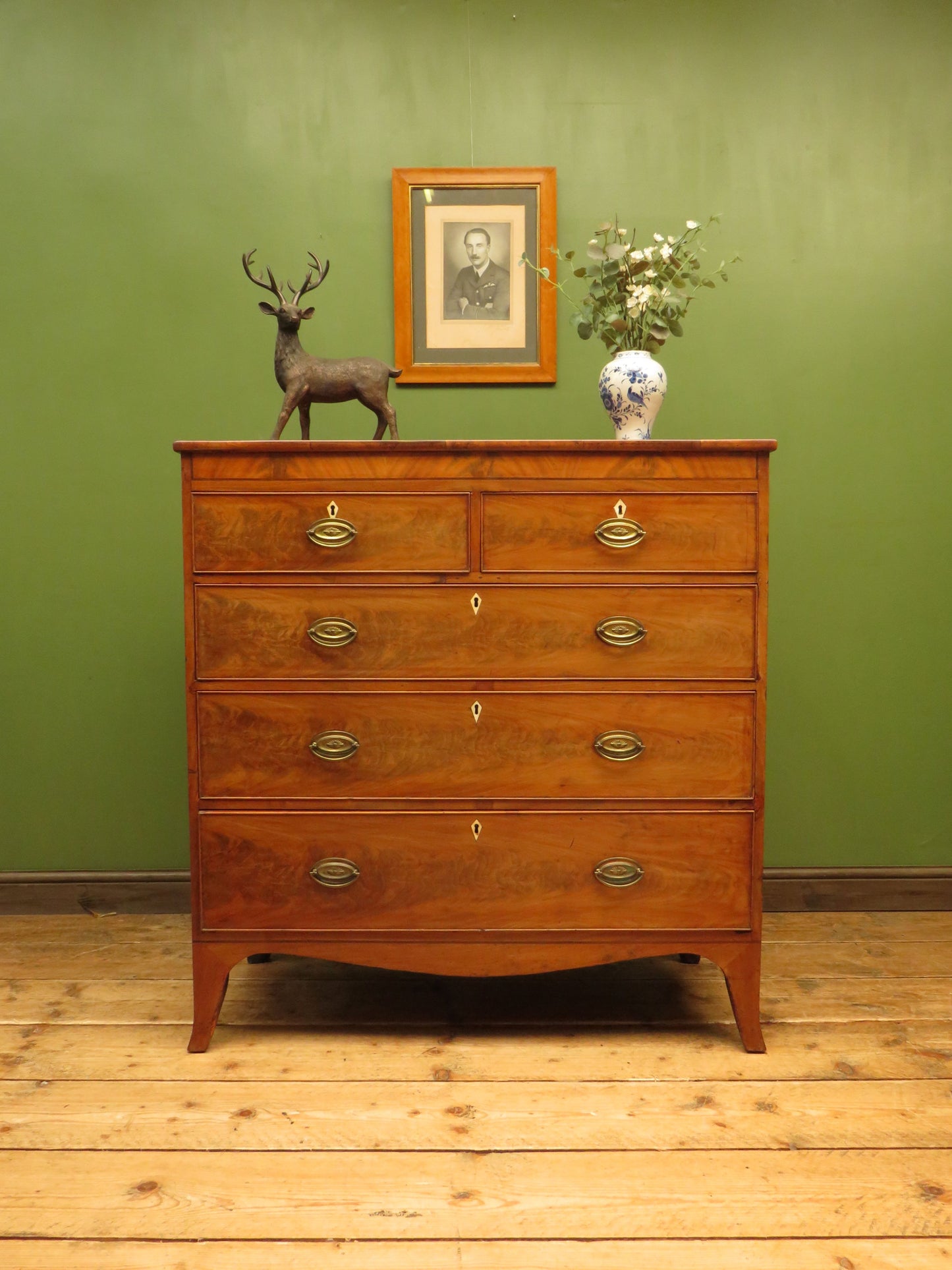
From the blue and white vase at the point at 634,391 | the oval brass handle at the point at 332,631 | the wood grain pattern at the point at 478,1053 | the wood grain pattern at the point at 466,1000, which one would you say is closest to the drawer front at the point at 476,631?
the oval brass handle at the point at 332,631

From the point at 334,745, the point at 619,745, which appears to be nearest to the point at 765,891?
the point at 619,745

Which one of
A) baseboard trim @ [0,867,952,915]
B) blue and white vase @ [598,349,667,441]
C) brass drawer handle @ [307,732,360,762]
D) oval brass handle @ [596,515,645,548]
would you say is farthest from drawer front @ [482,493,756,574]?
baseboard trim @ [0,867,952,915]

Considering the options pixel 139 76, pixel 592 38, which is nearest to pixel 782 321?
pixel 592 38

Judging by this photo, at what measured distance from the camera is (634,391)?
1.88 meters

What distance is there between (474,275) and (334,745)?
1.40 m

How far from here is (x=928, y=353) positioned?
2506mm

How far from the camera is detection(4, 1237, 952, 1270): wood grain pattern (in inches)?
49.0

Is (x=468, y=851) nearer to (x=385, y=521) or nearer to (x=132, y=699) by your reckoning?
(x=385, y=521)

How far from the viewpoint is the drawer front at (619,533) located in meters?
1.79

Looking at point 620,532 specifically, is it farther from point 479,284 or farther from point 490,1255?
point 490,1255

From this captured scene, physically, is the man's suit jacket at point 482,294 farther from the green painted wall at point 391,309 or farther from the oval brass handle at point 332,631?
the oval brass handle at point 332,631

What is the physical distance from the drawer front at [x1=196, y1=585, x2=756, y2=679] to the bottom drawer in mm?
296

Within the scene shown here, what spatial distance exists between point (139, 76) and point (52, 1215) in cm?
264

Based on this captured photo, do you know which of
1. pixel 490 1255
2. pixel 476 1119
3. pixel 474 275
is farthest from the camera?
pixel 474 275
